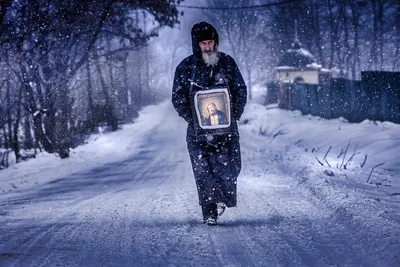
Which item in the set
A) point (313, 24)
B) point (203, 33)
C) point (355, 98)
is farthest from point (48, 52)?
point (313, 24)

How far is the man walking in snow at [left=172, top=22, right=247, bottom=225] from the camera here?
369 cm

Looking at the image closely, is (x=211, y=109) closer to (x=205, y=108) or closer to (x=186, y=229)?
(x=205, y=108)

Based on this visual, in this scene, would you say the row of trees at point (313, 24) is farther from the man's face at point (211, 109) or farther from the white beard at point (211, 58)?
the man's face at point (211, 109)

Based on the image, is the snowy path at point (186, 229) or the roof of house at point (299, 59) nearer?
the snowy path at point (186, 229)

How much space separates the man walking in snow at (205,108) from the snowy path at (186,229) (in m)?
0.31

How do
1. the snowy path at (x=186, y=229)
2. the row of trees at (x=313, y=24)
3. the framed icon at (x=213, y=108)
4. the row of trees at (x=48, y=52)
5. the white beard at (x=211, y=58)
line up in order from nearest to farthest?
the snowy path at (x=186, y=229) → the framed icon at (x=213, y=108) → the white beard at (x=211, y=58) → the row of trees at (x=48, y=52) → the row of trees at (x=313, y=24)

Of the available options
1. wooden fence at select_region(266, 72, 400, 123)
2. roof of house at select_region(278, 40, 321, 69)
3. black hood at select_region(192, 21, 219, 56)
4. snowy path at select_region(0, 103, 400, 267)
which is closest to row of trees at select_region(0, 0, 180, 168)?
snowy path at select_region(0, 103, 400, 267)

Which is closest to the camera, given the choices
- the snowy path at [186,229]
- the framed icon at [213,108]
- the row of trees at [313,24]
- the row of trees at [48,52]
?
the snowy path at [186,229]

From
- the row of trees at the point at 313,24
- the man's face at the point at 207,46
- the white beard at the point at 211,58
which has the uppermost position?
the row of trees at the point at 313,24

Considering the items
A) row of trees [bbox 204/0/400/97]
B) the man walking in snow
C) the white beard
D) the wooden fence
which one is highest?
row of trees [bbox 204/0/400/97]

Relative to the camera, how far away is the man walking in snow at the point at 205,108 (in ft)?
12.1

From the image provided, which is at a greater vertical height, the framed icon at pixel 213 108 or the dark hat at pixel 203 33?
the dark hat at pixel 203 33

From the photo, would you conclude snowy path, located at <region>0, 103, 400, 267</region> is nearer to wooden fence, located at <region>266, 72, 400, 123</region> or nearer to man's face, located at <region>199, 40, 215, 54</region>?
man's face, located at <region>199, 40, 215, 54</region>

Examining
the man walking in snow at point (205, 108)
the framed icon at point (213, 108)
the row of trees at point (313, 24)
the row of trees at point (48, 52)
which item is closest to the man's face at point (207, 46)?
the man walking in snow at point (205, 108)
